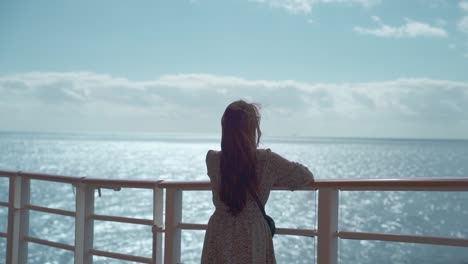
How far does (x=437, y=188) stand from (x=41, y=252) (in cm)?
2042

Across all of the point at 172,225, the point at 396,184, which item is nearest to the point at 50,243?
the point at 172,225

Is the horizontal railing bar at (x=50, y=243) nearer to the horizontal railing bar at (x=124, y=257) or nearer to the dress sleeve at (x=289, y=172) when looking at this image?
the horizontal railing bar at (x=124, y=257)

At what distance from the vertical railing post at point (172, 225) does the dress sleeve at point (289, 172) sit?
822 mm

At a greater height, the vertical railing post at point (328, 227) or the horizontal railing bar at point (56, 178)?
the horizontal railing bar at point (56, 178)

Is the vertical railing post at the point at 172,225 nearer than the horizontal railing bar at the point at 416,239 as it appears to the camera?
No

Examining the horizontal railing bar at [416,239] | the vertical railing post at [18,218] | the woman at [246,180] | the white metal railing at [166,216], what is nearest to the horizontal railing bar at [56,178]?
the white metal railing at [166,216]

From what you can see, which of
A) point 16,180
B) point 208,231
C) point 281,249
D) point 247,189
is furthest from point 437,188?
point 281,249

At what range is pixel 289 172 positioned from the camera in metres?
2.25

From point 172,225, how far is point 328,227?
93cm

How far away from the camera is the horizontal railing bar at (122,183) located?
118 inches


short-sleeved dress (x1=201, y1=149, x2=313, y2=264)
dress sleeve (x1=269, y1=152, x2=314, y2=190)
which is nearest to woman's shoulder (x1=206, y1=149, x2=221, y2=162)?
short-sleeved dress (x1=201, y1=149, x2=313, y2=264)

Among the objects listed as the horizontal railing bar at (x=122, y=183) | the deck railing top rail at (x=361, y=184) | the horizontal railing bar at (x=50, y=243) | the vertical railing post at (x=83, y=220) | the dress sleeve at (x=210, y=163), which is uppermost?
the dress sleeve at (x=210, y=163)

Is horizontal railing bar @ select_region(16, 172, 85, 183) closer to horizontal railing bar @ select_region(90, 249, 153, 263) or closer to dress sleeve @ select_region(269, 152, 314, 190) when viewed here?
horizontal railing bar @ select_region(90, 249, 153, 263)

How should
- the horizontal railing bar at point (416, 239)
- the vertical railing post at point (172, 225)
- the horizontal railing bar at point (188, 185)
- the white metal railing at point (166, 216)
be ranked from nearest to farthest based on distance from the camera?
the horizontal railing bar at point (416, 239), the white metal railing at point (166, 216), the horizontal railing bar at point (188, 185), the vertical railing post at point (172, 225)
